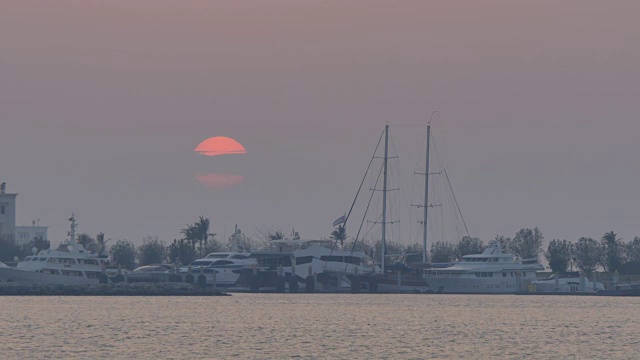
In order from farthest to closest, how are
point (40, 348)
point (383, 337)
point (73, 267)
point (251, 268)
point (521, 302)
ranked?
1. point (251, 268)
2. point (73, 267)
3. point (521, 302)
4. point (383, 337)
5. point (40, 348)

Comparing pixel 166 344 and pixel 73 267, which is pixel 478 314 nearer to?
pixel 166 344

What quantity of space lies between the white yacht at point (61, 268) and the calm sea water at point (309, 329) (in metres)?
21.8

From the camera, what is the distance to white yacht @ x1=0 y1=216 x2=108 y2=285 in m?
182

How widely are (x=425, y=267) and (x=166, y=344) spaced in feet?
343

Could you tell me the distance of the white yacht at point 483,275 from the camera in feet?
620

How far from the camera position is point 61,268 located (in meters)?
183

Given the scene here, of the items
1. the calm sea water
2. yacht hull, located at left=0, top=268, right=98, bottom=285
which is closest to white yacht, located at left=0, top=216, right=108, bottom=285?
yacht hull, located at left=0, top=268, right=98, bottom=285

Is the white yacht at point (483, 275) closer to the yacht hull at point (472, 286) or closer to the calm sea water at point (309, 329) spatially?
the yacht hull at point (472, 286)

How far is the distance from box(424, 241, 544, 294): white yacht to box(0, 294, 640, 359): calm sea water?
26.9 metres

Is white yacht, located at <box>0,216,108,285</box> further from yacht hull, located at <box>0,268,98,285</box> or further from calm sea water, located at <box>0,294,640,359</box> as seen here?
calm sea water, located at <box>0,294,640,359</box>

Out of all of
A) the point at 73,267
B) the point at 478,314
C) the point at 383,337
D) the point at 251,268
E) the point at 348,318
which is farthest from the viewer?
the point at 251,268

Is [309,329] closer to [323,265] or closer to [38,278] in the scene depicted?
[38,278]

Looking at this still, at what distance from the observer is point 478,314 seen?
134 meters

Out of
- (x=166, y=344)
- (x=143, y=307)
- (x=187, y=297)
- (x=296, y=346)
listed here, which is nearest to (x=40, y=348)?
(x=166, y=344)
